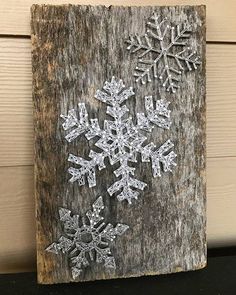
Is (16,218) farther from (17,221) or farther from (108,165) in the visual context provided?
(108,165)

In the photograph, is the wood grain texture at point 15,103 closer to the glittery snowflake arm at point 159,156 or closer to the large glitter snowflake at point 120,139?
the large glitter snowflake at point 120,139

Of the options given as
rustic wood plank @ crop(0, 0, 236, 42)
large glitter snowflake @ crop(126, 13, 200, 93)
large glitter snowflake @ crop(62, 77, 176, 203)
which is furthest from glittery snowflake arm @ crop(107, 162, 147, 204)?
rustic wood plank @ crop(0, 0, 236, 42)

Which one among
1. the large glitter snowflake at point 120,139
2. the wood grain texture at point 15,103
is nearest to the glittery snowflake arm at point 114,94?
the large glitter snowflake at point 120,139

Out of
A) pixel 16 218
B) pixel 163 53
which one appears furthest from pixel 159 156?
pixel 16 218

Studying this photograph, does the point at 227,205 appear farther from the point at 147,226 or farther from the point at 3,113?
the point at 3,113

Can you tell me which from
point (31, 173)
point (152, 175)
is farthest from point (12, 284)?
point (152, 175)

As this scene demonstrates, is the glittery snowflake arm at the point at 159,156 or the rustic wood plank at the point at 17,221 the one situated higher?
the glittery snowflake arm at the point at 159,156
